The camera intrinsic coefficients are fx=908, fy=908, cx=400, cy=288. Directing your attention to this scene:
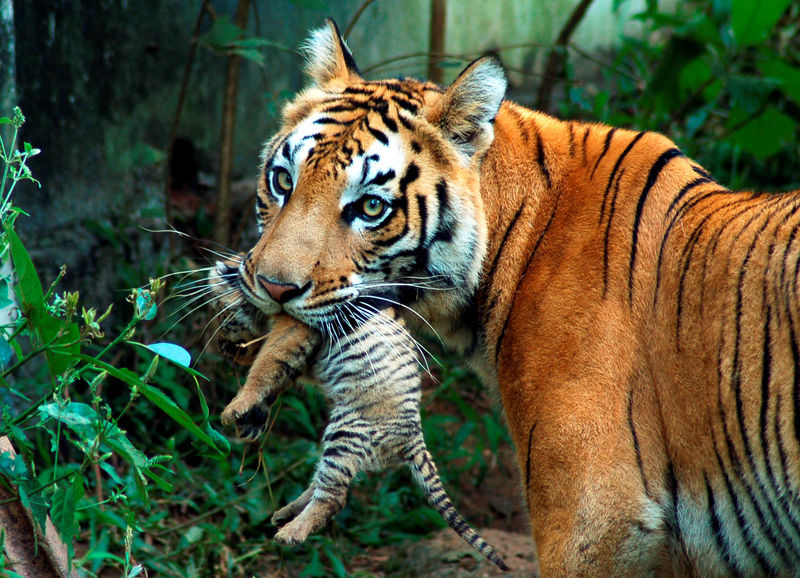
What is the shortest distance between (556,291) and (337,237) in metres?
0.70

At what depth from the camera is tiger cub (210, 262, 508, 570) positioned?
260 centimetres

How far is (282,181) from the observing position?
3.04 metres

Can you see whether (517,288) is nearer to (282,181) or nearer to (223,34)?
(282,181)

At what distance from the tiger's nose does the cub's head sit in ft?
0.09

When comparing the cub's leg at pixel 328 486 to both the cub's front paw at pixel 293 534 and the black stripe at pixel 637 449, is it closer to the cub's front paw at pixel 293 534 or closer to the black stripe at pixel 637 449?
the cub's front paw at pixel 293 534

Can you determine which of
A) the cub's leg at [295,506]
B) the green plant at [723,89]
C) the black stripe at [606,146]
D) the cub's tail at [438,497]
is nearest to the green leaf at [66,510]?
the cub's leg at [295,506]

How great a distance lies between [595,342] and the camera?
267cm

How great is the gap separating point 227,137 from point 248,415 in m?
2.61

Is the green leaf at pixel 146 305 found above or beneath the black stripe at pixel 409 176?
beneath

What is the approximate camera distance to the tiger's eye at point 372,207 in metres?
2.92

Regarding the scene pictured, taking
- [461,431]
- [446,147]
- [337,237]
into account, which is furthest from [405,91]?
[461,431]

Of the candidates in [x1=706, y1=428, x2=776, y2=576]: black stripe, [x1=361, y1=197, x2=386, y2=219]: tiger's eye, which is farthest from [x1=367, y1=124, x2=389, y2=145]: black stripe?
[x1=706, y1=428, x2=776, y2=576]: black stripe

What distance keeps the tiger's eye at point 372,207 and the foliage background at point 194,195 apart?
3.51 feet

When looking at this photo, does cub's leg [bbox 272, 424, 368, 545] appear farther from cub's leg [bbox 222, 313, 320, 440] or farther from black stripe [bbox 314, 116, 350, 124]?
black stripe [bbox 314, 116, 350, 124]
